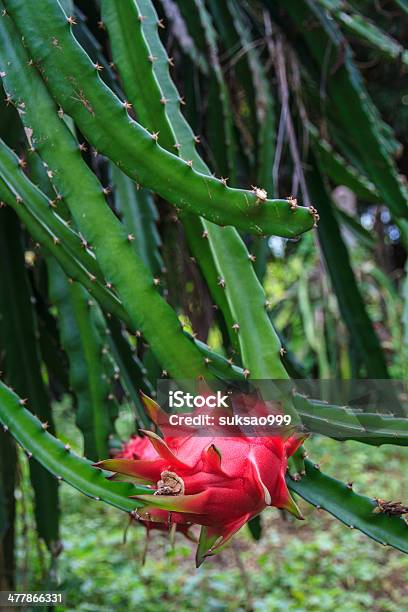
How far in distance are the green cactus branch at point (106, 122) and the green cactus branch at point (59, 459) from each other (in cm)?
31

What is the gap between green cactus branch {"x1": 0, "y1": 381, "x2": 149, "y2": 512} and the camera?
739 mm

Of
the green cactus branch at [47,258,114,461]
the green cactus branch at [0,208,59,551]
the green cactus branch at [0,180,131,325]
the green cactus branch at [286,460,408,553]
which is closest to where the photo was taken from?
the green cactus branch at [286,460,408,553]

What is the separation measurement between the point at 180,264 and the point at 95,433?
3.17 feet

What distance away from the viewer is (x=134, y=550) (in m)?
→ 2.69

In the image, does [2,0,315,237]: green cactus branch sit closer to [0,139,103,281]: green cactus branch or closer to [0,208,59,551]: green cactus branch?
[0,139,103,281]: green cactus branch

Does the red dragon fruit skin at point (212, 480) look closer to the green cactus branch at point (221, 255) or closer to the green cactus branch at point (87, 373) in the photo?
the green cactus branch at point (221, 255)

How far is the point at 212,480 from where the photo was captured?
0.62 metres

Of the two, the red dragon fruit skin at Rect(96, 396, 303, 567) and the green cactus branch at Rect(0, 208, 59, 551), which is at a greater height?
the green cactus branch at Rect(0, 208, 59, 551)

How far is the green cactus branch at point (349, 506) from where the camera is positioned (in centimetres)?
73

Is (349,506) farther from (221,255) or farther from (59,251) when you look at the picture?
(59,251)

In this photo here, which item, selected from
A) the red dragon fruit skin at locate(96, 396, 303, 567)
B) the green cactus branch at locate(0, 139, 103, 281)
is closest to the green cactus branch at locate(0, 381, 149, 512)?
the red dragon fruit skin at locate(96, 396, 303, 567)

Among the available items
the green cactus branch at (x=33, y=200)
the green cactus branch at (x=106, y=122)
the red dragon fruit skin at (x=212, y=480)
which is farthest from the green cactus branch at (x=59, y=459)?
the green cactus branch at (x=106, y=122)

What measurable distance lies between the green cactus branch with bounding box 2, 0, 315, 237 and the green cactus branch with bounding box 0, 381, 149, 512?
1.01 feet

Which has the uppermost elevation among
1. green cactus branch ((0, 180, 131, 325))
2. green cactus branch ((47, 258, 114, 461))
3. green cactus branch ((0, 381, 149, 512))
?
green cactus branch ((0, 180, 131, 325))
